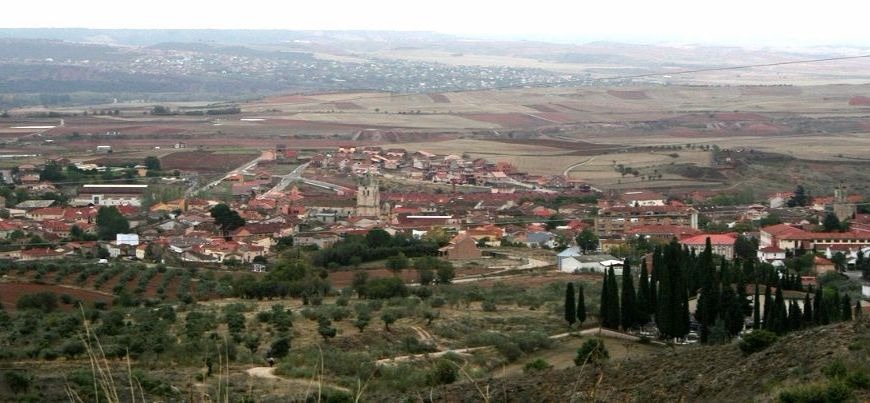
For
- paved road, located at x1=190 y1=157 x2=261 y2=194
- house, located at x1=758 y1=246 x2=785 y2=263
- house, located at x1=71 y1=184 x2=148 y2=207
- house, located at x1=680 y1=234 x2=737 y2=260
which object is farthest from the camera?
paved road, located at x1=190 y1=157 x2=261 y2=194

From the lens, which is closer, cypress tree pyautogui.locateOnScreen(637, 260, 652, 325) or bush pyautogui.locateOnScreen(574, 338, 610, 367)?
bush pyautogui.locateOnScreen(574, 338, 610, 367)

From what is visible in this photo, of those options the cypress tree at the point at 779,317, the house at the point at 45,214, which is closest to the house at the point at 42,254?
the house at the point at 45,214

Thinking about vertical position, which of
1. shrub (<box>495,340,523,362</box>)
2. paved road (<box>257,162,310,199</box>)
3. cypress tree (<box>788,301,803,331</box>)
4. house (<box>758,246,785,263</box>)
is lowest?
paved road (<box>257,162,310,199</box>)

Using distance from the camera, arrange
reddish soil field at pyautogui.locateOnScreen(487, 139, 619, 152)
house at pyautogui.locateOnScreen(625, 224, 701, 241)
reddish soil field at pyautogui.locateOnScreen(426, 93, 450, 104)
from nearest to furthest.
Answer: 1. house at pyautogui.locateOnScreen(625, 224, 701, 241)
2. reddish soil field at pyautogui.locateOnScreen(487, 139, 619, 152)
3. reddish soil field at pyautogui.locateOnScreen(426, 93, 450, 104)

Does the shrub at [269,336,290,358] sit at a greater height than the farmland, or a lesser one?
greater

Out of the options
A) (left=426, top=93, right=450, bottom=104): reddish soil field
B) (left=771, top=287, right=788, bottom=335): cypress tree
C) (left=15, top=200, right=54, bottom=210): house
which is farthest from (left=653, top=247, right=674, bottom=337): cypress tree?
(left=426, top=93, right=450, bottom=104): reddish soil field

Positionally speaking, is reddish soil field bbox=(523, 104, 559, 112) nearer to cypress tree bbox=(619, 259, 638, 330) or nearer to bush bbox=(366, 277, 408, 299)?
bush bbox=(366, 277, 408, 299)
